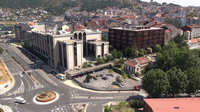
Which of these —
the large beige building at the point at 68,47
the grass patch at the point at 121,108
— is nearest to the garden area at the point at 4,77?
the large beige building at the point at 68,47

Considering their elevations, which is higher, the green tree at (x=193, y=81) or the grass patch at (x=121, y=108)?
the green tree at (x=193, y=81)

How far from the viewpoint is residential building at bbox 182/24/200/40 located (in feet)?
461

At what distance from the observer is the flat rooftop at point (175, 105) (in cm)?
4047

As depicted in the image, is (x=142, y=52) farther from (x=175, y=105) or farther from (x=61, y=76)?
(x=175, y=105)

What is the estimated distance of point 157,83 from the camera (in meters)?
49.1

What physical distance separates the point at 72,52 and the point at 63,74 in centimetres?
1132

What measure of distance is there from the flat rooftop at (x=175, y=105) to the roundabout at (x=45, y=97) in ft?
105

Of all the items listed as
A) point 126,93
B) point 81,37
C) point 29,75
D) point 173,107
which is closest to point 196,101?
point 173,107

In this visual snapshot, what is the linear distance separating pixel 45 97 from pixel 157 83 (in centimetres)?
3793

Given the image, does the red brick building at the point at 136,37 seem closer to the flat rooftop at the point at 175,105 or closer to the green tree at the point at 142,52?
the green tree at the point at 142,52

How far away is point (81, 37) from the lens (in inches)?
3597

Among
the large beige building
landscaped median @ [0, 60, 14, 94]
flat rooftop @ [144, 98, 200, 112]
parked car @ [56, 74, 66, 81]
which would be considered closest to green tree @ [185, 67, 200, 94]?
flat rooftop @ [144, 98, 200, 112]

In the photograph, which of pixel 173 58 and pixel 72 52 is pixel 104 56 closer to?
pixel 72 52

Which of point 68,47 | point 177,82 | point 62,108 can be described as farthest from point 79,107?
point 68,47
